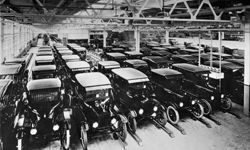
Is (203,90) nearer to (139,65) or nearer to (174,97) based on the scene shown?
(174,97)

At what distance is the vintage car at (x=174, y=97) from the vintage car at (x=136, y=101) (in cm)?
70

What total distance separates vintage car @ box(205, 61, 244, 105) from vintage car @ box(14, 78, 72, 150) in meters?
9.39

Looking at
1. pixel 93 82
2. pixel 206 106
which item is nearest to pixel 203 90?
pixel 206 106

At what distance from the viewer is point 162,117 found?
32.2ft

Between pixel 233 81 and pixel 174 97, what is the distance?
441 cm

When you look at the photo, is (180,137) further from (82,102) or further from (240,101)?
(240,101)

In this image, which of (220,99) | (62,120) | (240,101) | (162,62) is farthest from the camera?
(162,62)

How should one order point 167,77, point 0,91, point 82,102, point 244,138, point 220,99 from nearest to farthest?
point 0,91 → point 244,138 → point 82,102 → point 167,77 → point 220,99

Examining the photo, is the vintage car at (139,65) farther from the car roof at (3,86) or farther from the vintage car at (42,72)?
the car roof at (3,86)

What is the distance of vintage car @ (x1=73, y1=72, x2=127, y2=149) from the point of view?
308 inches

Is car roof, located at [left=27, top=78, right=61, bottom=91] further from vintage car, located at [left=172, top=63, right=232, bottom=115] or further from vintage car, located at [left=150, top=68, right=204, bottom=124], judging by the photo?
vintage car, located at [left=172, top=63, right=232, bottom=115]

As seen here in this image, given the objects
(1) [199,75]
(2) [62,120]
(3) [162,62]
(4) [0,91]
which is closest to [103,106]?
(2) [62,120]

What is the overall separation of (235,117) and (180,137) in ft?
12.7

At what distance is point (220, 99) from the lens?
1108 centimetres
